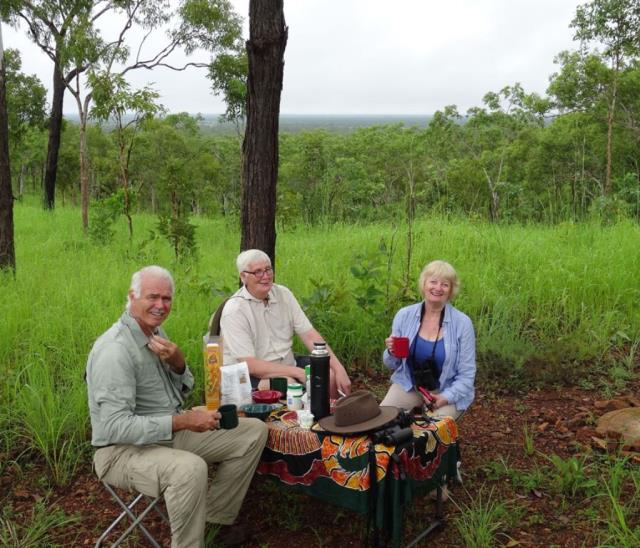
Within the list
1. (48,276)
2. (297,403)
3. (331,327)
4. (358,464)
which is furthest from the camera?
(48,276)

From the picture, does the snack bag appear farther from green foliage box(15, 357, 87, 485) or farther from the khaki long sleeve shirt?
green foliage box(15, 357, 87, 485)

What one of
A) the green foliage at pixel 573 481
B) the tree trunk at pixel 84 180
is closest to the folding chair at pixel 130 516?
the green foliage at pixel 573 481

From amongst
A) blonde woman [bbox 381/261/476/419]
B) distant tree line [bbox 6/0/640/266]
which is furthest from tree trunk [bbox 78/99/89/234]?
blonde woman [bbox 381/261/476/419]

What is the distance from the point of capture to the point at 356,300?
5.33 meters

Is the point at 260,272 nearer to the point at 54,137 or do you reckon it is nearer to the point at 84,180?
the point at 84,180

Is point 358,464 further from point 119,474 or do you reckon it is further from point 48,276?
point 48,276

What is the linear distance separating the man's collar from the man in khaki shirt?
797 mm

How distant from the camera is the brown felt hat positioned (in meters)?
2.71

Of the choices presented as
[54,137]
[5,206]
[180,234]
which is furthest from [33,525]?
[54,137]

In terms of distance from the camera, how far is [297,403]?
307 cm

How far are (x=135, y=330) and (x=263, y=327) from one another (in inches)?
40.5

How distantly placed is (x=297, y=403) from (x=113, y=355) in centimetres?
90

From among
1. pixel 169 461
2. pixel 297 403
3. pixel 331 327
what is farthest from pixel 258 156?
pixel 169 461

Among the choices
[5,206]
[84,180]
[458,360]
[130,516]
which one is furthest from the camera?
[84,180]
